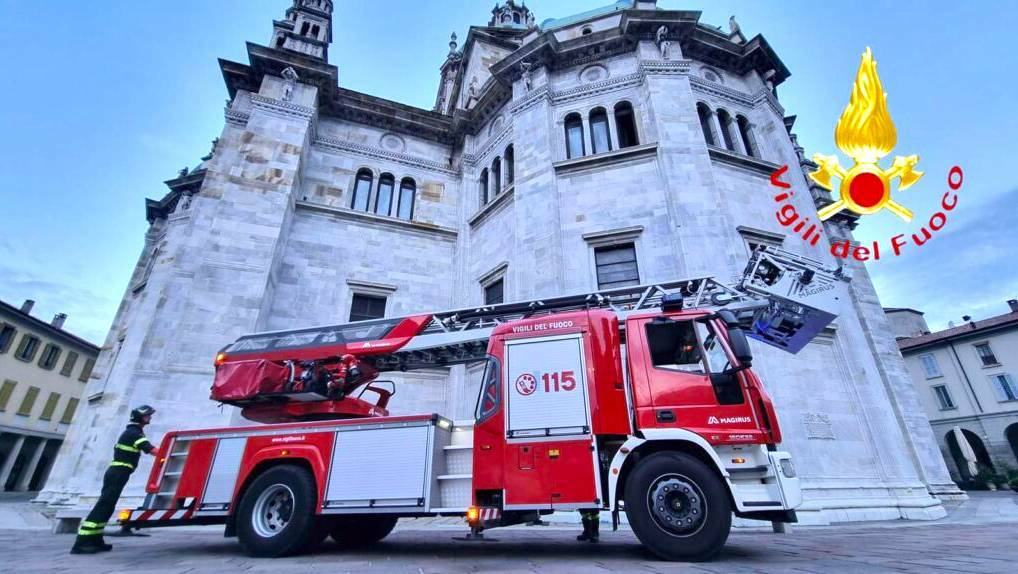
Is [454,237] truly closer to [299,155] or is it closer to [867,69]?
[299,155]

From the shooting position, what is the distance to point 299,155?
51.0 feet

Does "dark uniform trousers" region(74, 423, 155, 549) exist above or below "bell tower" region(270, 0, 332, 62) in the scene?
below

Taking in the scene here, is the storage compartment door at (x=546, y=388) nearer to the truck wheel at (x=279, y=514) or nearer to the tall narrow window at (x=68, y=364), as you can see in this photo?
the truck wheel at (x=279, y=514)

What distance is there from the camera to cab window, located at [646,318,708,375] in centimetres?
553

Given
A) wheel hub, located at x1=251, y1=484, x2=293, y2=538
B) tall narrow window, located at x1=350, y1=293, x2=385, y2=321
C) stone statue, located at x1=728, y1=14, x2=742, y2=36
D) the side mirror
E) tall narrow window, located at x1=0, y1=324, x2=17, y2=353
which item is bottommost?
wheel hub, located at x1=251, y1=484, x2=293, y2=538

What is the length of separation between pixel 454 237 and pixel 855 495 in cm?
1436

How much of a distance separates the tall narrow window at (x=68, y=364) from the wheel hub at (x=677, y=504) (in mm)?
44162

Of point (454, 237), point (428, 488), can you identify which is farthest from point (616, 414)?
point (454, 237)

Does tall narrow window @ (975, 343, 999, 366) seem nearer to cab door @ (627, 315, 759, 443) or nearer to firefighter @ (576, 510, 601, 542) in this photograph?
cab door @ (627, 315, 759, 443)

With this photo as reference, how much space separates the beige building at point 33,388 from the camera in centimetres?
2822

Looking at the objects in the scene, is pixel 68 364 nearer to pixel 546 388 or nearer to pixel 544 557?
pixel 546 388

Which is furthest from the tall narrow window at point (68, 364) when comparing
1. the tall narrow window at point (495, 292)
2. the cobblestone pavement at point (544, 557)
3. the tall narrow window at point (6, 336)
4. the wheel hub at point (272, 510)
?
the wheel hub at point (272, 510)

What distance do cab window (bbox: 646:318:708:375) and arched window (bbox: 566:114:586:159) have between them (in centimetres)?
1020

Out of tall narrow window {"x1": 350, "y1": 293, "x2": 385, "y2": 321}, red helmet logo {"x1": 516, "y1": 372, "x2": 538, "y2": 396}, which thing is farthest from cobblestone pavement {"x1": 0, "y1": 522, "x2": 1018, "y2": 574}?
tall narrow window {"x1": 350, "y1": 293, "x2": 385, "y2": 321}
